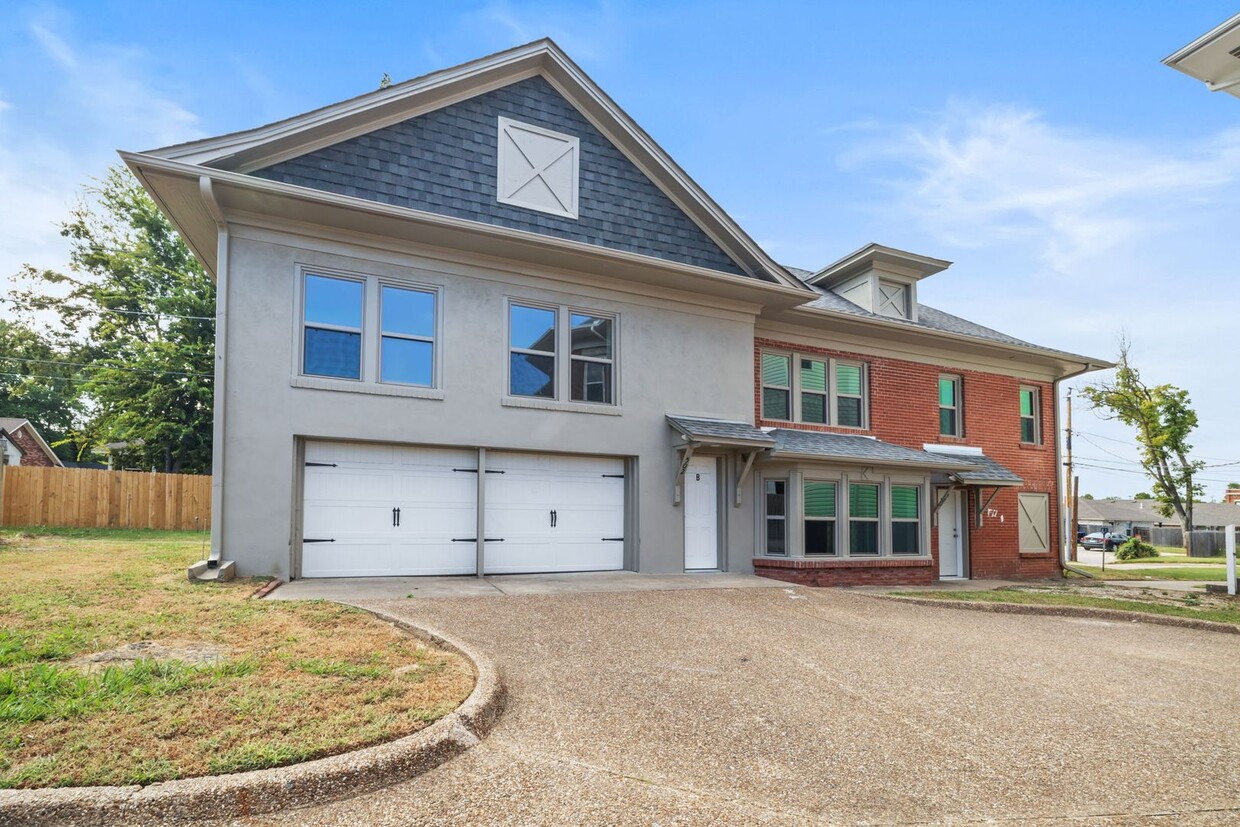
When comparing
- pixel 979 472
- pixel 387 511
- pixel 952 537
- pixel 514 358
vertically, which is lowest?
pixel 952 537

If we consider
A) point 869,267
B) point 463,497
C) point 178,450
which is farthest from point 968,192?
point 178,450

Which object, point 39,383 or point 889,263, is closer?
point 889,263

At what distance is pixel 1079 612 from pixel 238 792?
35.5 feet

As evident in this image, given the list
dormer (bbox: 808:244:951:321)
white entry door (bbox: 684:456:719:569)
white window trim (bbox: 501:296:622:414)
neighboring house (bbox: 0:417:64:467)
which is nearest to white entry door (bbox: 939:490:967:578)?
dormer (bbox: 808:244:951:321)

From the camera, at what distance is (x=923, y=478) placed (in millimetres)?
14656

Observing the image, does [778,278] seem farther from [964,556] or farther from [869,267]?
[964,556]

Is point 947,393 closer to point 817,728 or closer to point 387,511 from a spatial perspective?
point 387,511

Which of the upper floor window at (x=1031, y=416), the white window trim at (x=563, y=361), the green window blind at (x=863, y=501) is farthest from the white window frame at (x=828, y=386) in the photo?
the upper floor window at (x=1031, y=416)

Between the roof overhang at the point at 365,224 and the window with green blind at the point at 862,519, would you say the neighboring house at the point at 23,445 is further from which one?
the window with green blind at the point at 862,519

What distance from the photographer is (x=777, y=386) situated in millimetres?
14859

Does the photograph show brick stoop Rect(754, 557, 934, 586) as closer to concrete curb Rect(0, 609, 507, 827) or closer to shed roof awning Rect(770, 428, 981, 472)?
shed roof awning Rect(770, 428, 981, 472)

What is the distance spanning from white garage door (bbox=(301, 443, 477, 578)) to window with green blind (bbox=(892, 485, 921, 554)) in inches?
323

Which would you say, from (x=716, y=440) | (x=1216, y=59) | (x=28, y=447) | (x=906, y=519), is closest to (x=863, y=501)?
(x=906, y=519)

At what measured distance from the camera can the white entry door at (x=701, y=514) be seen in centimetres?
1302
